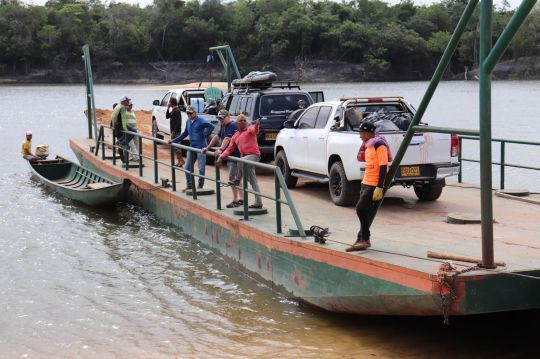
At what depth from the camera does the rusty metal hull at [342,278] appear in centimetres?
750

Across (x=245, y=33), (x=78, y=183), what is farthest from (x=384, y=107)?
(x=245, y=33)

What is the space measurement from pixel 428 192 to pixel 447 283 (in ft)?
19.0

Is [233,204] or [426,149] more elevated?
[426,149]

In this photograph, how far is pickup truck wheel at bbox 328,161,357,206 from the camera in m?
12.5

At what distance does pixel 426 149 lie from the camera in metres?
12.1

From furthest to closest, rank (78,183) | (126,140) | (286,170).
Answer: (78,183), (126,140), (286,170)

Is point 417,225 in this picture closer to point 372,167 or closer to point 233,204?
point 372,167

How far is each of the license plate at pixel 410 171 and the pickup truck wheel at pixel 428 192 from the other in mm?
976

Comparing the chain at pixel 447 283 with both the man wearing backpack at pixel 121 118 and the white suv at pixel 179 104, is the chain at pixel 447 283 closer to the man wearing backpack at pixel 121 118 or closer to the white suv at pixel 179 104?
the man wearing backpack at pixel 121 118

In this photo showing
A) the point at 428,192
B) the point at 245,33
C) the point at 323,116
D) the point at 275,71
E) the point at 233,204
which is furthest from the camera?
the point at 245,33

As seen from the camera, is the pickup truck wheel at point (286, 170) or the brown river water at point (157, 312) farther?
the pickup truck wheel at point (286, 170)

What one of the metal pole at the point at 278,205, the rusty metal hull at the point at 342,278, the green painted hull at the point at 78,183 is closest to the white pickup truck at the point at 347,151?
the rusty metal hull at the point at 342,278

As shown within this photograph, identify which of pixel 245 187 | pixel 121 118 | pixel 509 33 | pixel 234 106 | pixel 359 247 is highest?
pixel 509 33

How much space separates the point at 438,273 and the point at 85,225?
36.0 ft
